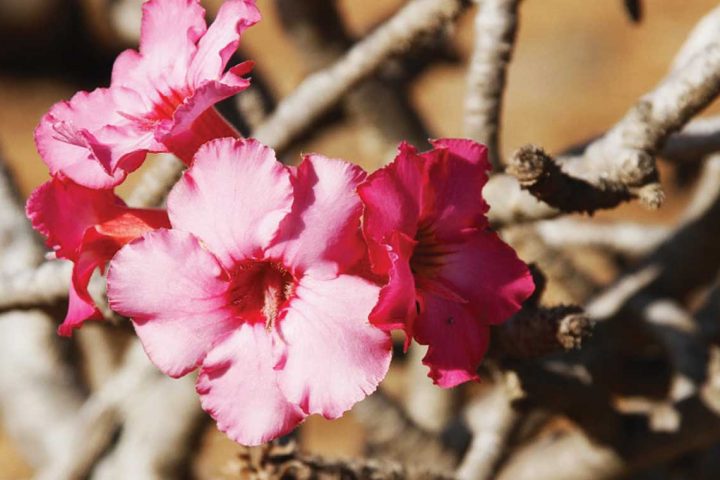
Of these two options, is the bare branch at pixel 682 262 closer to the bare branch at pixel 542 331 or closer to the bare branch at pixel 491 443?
the bare branch at pixel 491 443

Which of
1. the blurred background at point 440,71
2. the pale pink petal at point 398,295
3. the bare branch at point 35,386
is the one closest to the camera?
the pale pink petal at point 398,295

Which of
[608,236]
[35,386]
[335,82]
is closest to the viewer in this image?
[335,82]

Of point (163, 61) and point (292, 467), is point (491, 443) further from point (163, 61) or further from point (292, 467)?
point (163, 61)

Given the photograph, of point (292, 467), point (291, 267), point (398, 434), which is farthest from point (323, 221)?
point (398, 434)

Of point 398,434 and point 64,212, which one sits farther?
point 398,434

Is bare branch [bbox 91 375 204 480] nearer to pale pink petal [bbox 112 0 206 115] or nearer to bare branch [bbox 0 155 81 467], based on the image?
bare branch [bbox 0 155 81 467]

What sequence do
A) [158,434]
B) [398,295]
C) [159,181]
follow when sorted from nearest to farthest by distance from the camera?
1. [398,295]
2. [159,181]
3. [158,434]

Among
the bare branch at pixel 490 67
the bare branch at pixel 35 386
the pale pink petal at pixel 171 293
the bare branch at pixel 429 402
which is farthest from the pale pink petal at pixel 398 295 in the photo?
the bare branch at pixel 429 402
